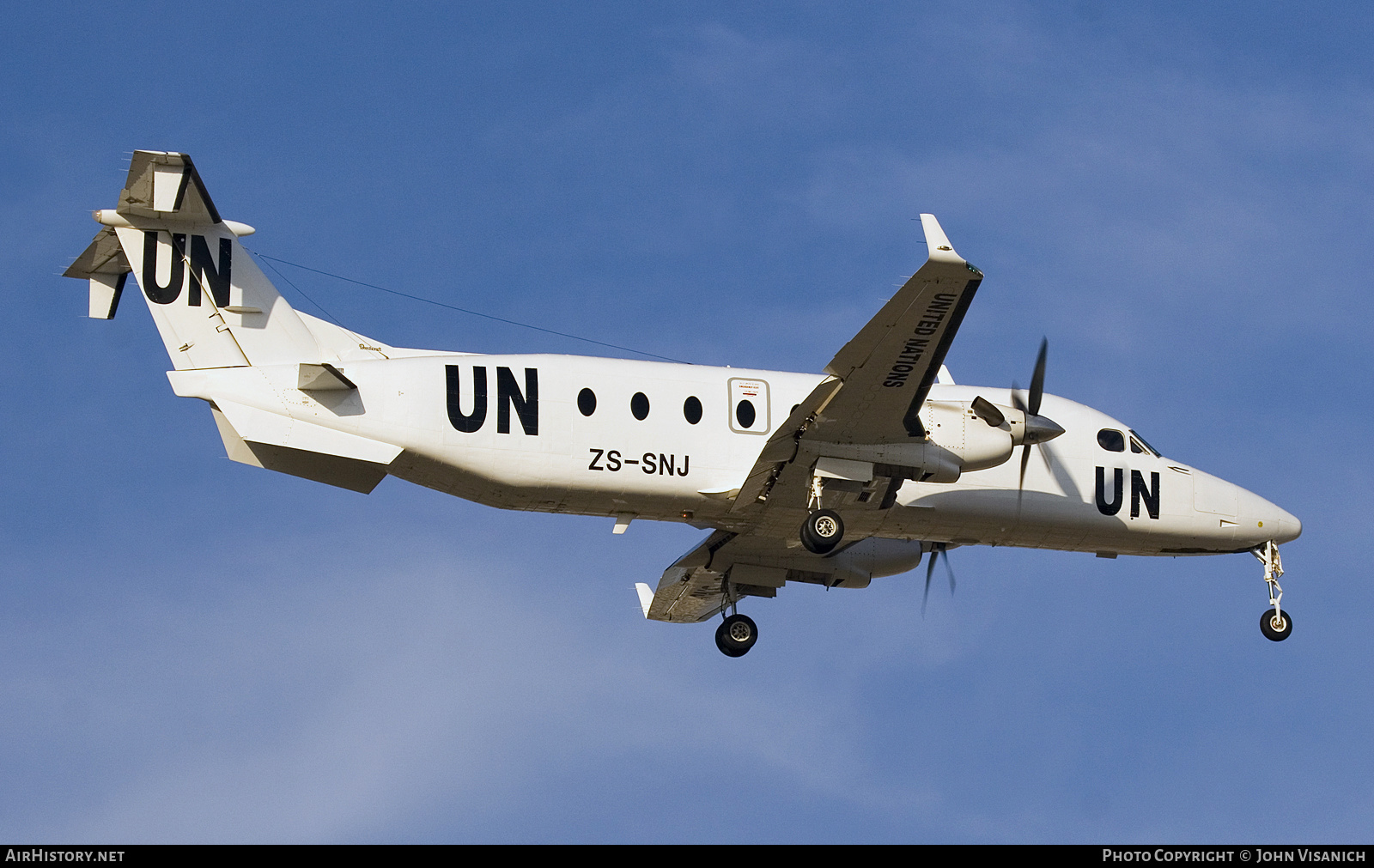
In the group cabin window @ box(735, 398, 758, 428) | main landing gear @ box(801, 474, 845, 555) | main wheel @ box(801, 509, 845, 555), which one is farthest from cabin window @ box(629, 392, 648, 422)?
main wheel @ box(801, 509, 845, 555)

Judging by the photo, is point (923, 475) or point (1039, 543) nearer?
point (923, 475)

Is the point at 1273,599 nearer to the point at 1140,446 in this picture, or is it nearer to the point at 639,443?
the point at 1140,446

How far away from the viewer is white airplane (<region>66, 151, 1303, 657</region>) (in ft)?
81.2

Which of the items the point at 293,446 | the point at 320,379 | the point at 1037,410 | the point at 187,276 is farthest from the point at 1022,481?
the point at 187,276

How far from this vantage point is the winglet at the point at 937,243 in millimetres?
22469

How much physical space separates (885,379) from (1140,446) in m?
7.75

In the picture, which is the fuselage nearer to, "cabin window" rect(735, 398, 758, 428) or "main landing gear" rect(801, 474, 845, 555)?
"cabin window" rect(735, 398, 758, 428)

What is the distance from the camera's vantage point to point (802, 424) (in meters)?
25.5

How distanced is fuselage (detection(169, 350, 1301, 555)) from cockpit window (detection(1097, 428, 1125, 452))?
30 millimetres

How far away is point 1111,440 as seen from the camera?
29.9 meters

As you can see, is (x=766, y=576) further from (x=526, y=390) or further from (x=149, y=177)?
(x=149, y=177)

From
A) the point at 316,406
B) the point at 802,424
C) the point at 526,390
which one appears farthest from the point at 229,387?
the point at 802,424
